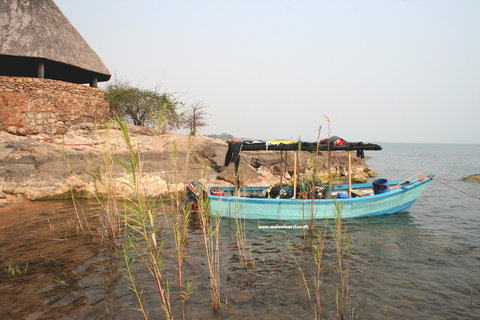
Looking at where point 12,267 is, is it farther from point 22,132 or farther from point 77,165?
point 22,132

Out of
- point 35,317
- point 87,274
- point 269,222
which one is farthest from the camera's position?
point 269,222

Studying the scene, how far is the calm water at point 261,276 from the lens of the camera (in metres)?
4.27

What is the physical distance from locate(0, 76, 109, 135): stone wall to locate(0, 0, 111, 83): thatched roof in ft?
4.22

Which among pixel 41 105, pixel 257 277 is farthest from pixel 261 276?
pixel 41 105

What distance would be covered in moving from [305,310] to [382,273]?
2309mm

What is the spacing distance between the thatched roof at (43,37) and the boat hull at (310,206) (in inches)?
484

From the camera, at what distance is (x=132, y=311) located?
164 inches

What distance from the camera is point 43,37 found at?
48.5 ft

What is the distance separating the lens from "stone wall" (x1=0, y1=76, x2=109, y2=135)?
530 inches

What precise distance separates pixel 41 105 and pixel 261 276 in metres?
14.3

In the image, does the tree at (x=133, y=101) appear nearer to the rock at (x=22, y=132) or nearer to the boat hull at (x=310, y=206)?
the rock at (x=22, y=132)

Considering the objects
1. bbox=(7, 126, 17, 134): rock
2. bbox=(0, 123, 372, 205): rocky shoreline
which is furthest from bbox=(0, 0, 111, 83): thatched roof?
bbox=(0, 123, 372, 205): rocky shoreline

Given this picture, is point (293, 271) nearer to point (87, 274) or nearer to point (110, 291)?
point (110, 291)

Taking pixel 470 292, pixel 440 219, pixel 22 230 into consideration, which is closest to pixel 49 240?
pixel 22 230
